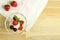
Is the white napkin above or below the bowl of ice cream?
above

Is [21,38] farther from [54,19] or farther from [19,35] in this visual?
[54,19]

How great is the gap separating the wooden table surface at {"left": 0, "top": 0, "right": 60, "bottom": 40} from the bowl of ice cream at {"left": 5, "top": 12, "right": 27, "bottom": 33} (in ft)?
0.10

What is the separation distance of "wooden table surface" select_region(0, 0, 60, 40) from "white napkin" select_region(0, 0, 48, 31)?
3 cm

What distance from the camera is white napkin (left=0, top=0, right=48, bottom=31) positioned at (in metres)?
1.14

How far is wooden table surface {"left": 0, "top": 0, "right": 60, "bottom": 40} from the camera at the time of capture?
1.13m

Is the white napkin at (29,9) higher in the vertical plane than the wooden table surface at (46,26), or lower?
higher

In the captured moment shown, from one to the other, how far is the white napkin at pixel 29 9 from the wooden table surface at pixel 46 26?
27 millimetres

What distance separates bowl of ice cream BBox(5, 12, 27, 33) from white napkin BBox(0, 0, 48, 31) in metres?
0.02

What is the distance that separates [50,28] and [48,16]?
8 cm

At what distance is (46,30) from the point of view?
116 centimetres

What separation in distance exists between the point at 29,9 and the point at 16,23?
136 millimetres

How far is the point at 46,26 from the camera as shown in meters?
1.17

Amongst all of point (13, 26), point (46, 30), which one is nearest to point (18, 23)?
point (13, 26)

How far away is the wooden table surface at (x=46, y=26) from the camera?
1135 mm
